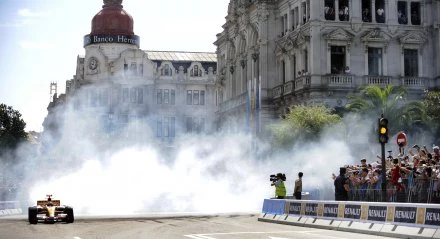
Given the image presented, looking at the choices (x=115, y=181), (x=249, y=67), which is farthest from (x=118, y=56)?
(x=115, y=181)

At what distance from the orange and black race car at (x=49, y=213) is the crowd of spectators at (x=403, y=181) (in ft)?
35.7

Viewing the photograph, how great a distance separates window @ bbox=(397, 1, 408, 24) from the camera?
191 ft

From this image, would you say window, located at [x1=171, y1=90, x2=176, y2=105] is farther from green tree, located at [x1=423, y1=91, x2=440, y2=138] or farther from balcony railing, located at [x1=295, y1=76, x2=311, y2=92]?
green tree, located at [x1=423, y1=91, x2=440, y2=138]

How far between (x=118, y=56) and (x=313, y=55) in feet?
175

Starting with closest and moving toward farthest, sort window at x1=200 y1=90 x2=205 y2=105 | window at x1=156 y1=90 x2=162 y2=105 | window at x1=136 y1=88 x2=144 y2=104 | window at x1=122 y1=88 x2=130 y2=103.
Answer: window at x1=122 y1=88 x2=130 y2=103 < window at x1=136 y1=88 x2=144 y2=104 < window at x1=156 y1=90 x2=162 y2=105 < window at x1=200 y1=90 x2=205 y2=105

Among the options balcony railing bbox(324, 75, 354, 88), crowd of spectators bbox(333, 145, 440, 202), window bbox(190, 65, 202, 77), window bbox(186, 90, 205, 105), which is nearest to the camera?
crowd of spectators bbox(333, 145, 440, 202)

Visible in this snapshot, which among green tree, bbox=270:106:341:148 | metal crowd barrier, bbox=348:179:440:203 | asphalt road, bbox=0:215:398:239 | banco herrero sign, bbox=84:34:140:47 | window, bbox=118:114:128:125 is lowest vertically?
asphalt road, bbox=0:215:398:239

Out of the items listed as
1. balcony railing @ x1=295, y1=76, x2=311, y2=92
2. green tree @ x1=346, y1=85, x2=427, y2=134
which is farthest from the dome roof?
green tree @ x1=346, y1=85, x2=427, y2=134

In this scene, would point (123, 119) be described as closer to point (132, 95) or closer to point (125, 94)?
point (125, 94)

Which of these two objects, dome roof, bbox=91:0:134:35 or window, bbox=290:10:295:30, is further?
dome roof, bbox=91:0:134:35

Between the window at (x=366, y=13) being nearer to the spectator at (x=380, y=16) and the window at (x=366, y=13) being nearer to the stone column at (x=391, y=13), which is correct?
the spectator at (x=380, y=16)

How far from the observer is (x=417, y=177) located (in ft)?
83.1

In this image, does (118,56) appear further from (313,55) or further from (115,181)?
(115,181)

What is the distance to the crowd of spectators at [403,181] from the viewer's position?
80.7ft
